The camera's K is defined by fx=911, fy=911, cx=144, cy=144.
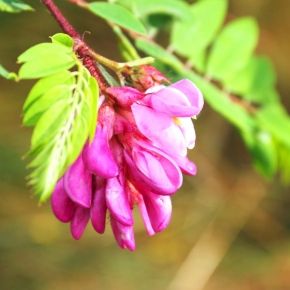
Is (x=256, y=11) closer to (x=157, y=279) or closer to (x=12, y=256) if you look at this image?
(x=157, y=279)

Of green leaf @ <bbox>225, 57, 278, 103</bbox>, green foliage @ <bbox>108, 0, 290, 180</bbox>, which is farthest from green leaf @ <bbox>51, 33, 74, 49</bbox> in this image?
green leaf @ <bbox>225, 57, 278, 103</bbox>

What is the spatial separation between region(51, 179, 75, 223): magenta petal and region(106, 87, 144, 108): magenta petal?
0.35 feet

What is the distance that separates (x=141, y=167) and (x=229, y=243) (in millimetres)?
2839

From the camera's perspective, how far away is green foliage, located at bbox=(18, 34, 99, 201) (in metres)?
0.73

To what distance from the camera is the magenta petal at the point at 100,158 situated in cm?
80

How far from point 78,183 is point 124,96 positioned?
9cm

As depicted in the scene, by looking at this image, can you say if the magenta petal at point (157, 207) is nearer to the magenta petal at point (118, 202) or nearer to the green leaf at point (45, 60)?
the magenta petal at point (118, 202)

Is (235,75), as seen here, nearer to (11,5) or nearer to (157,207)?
(11,5)

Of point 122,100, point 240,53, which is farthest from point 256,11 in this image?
point 122,100

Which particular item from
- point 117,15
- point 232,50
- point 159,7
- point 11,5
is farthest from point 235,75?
point 11,5

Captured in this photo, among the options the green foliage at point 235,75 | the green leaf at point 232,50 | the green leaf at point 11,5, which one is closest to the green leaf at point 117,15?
the green leaf at point 11,5

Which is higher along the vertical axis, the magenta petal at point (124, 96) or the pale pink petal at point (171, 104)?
the pale pink petal at point (171, 104)

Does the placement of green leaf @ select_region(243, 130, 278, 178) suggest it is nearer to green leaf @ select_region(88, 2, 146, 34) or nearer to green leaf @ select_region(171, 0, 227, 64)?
green leaf @ select_region(171, 0, 227, 64)

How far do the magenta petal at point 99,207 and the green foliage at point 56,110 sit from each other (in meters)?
0.07
